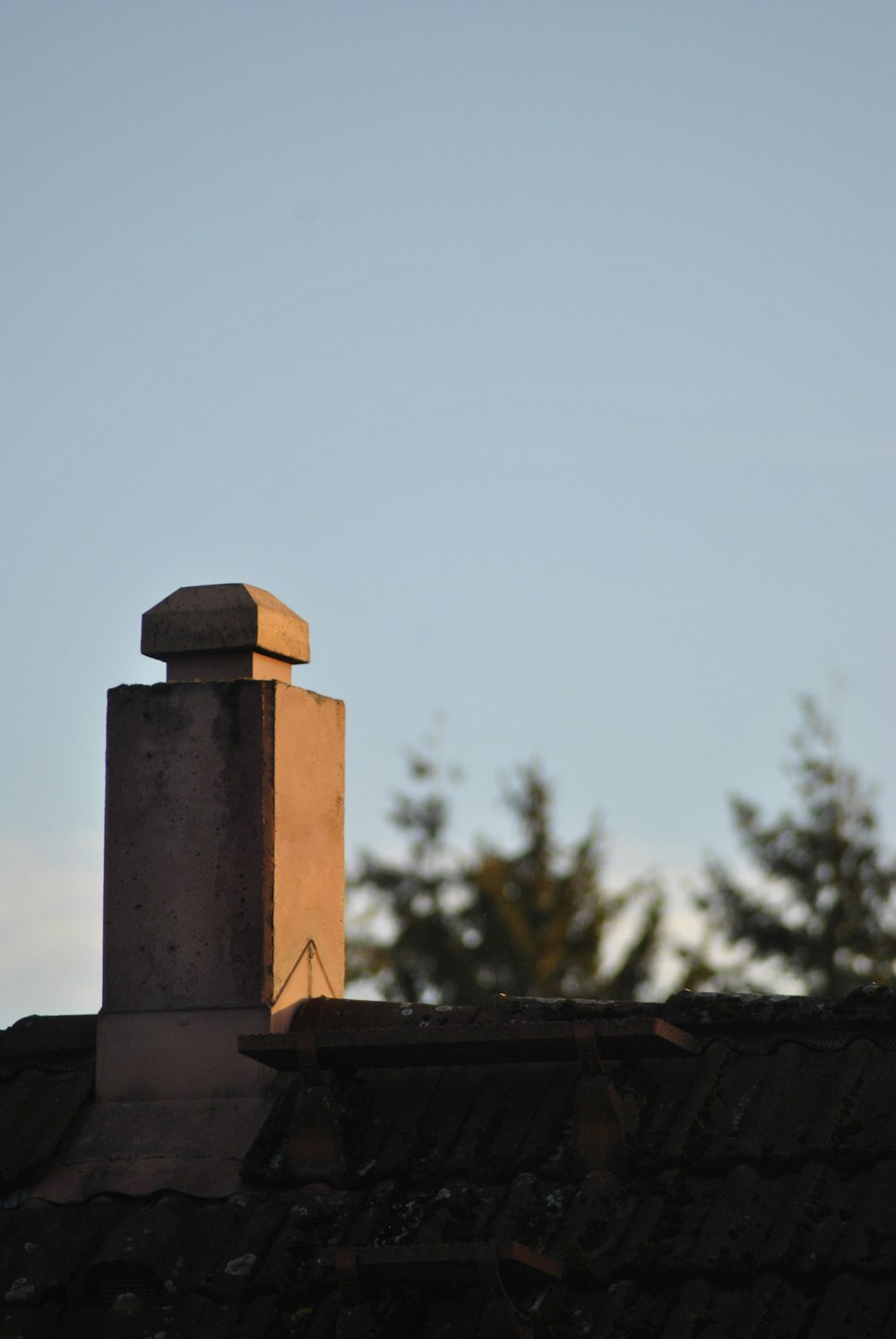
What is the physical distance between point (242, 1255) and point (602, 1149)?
3.45ft

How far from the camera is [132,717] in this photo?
21.7ft

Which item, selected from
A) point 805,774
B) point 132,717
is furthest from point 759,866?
point 132,717

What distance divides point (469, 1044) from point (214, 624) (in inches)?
77.3

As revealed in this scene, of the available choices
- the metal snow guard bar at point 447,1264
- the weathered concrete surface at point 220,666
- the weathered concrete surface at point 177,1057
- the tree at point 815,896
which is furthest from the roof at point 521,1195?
the tree at point 815,896

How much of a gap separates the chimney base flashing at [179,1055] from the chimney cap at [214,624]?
1.30m

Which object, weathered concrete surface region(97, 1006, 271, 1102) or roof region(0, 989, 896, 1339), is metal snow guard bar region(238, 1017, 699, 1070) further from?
weathered concrete surface region(97, 1006, 271, 1102)

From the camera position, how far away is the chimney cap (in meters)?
6.73

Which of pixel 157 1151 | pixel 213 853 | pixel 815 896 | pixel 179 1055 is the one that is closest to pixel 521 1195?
pixel 157 1151

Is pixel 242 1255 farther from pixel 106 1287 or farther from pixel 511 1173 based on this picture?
pixel 511 1173

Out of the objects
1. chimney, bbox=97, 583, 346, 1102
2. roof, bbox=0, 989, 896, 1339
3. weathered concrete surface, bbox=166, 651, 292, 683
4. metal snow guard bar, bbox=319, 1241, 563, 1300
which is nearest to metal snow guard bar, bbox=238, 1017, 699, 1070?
roof, bbox=0, 989, 896, 1339

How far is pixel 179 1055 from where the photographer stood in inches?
244

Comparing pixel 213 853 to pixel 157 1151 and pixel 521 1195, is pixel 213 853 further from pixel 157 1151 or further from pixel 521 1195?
pixel 521 1195

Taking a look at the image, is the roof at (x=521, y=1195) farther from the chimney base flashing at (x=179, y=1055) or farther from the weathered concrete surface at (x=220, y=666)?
the weathered concrete surface at (x=220, y=666)

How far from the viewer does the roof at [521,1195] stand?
189 inches
